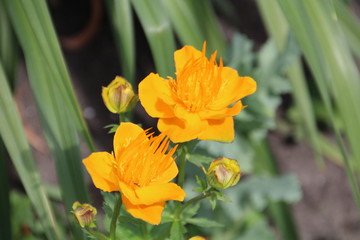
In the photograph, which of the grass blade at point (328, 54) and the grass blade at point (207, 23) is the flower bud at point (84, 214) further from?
the grass blade at point (207, 23)

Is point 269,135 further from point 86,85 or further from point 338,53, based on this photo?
point 338,53

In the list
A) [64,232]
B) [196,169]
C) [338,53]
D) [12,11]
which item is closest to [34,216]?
[64,232]

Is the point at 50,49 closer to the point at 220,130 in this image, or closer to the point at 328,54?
the point at 220,130

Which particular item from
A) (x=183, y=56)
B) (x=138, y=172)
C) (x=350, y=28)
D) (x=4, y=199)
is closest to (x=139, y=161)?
(x=138, y=172)

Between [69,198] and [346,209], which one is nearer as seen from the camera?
[69,198]

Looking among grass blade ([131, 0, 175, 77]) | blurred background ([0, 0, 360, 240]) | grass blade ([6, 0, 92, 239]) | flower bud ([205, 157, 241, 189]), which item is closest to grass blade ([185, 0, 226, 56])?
blurred background ([0, 0, 360, 240])

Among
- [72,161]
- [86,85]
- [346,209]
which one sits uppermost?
[72,161]

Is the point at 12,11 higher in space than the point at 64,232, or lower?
higher
